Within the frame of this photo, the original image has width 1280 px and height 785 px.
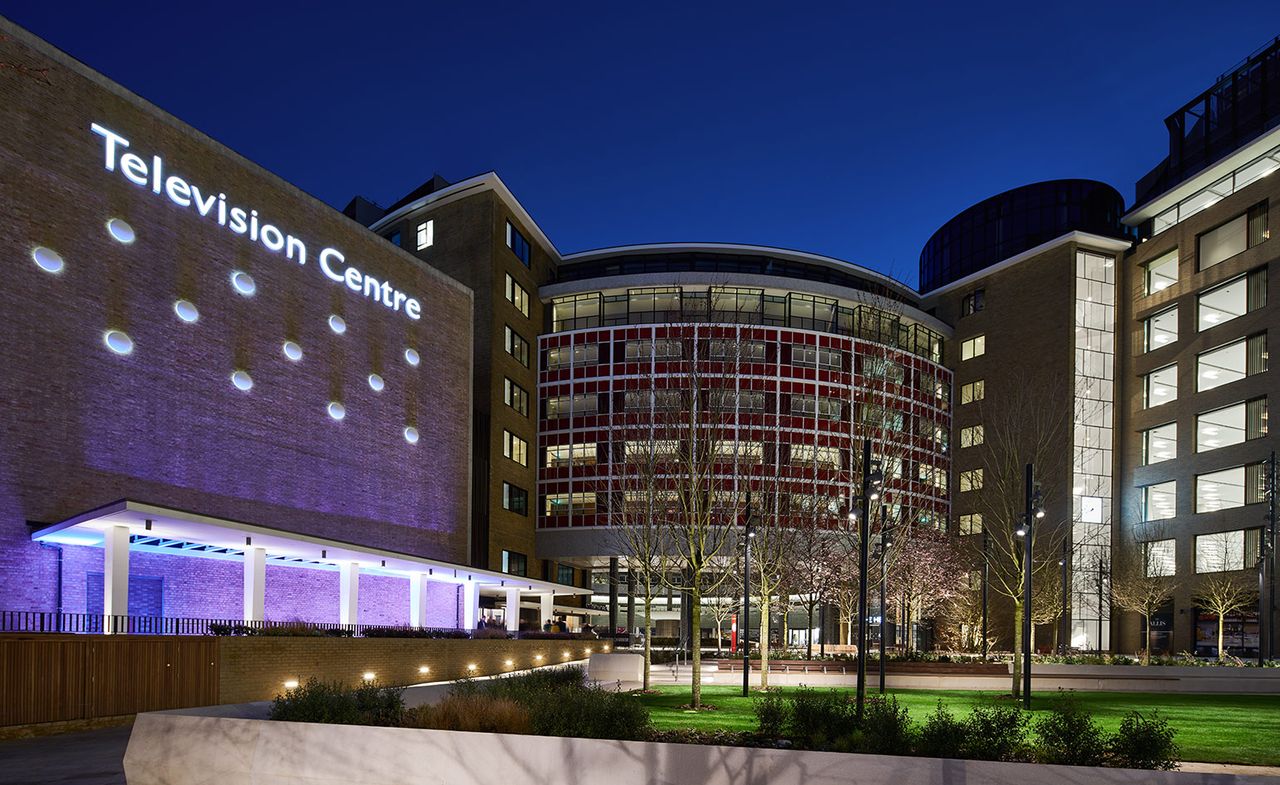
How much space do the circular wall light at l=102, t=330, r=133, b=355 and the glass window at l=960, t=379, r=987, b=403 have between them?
62.2 m

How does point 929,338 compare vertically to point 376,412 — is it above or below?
above

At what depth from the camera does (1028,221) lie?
8612 centimetres

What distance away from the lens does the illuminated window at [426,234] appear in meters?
63.7

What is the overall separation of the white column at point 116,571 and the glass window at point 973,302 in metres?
68.1

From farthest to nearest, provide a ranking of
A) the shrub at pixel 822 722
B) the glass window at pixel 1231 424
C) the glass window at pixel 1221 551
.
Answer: the glass window at pixel 1231 424 → the glass window at pixel 1221 551 → the shrub at pixel 822 722

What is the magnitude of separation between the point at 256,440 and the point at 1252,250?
187 feet

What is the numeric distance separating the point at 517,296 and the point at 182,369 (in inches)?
1374

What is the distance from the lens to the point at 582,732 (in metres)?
12.8

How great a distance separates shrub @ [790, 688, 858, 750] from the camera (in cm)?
1303

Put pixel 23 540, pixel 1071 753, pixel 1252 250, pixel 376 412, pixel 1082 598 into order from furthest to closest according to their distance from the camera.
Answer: pixel 1082 598 → pixel 1252 250 → pixel 376 412 → pixel 23 540 → pixel 1071 753

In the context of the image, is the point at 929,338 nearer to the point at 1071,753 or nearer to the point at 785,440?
the point at 785,440

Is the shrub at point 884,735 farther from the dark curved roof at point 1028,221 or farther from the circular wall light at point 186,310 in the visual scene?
the dark curved roof at point 1028,221

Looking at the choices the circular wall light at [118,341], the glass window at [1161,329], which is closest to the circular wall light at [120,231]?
the circular wall light at [118,341]

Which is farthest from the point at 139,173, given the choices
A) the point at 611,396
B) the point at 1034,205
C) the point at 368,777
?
the point at 1034,205
